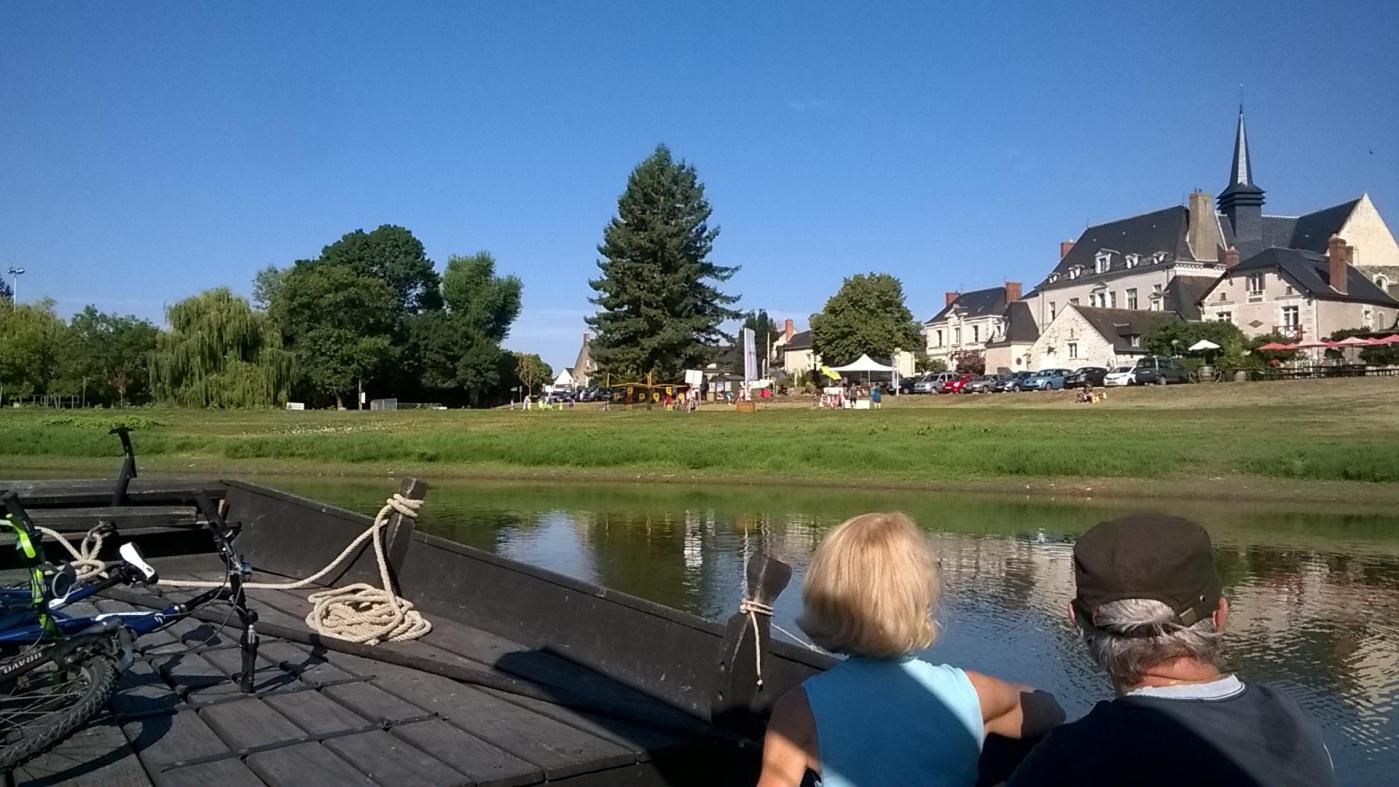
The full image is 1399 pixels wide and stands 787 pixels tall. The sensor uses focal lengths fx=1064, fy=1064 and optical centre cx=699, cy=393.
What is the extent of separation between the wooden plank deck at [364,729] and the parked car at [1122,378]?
5443 cm

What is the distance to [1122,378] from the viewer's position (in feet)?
181

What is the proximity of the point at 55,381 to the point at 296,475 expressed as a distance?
48.2 m

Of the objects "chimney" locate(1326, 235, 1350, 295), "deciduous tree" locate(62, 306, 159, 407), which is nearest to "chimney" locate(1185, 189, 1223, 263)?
"chimney" locate(1326, 235, 1350, 295)

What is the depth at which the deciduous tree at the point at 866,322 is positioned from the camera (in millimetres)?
72938

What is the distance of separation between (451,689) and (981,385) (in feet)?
201

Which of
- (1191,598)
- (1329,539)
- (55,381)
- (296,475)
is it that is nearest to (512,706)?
(1191,598)

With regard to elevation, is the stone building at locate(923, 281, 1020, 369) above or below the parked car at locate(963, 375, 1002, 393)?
above

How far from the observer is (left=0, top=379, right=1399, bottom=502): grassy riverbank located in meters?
24.4

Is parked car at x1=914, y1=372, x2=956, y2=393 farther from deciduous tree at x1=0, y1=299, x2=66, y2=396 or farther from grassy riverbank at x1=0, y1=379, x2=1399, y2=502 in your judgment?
deciduous tree at x1=0, y1=299, x2=66, y2=396

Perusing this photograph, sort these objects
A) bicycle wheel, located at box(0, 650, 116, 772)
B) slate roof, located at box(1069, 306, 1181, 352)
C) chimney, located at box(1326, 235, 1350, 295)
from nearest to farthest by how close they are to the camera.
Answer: bicycle wheel, located at box(0, 650, 116, 772)
chimney, located at box(1326, 235, 1350, 295)
slate roof, located at box(1069, 306, 1181, 352)

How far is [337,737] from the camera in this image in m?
3.96

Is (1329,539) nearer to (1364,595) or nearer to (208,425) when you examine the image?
(1364,595)

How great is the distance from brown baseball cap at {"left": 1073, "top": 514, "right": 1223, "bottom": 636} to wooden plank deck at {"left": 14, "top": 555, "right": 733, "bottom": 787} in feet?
7.13

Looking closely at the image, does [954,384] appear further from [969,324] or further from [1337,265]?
[969,324]
